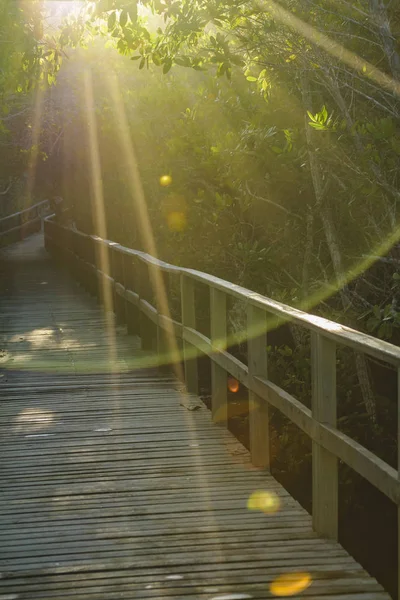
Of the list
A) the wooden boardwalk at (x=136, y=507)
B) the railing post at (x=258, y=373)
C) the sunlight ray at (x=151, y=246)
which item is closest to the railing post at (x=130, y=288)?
the sunlight ray at (x=151, y=246)

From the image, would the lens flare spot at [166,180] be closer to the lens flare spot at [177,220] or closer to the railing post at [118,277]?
the lens flare spot at [177,220]

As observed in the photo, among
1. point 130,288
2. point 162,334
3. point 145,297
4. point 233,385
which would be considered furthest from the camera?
point 130,288

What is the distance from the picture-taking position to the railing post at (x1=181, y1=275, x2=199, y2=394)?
863cm

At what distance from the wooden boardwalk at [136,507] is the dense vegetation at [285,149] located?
1443mm

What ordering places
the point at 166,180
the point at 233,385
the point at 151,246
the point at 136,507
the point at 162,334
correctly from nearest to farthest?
1. the point at 136,507
2. the point at 162,334
3. the point at 166,180
4. the point at 233,385
5. the point at 151,246

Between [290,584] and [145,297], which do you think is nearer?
[290,584]

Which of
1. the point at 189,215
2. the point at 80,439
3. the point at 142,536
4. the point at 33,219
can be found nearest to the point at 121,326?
the point at 189,215

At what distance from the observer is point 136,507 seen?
5.43 metres

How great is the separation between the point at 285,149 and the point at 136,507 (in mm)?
3851

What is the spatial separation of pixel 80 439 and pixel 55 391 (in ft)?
6.99

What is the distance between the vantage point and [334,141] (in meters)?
7.54

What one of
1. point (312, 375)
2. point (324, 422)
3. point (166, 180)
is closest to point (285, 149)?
point (166, 180)

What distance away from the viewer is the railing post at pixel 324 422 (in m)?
4.61

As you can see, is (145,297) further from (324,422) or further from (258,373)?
(324,422)
